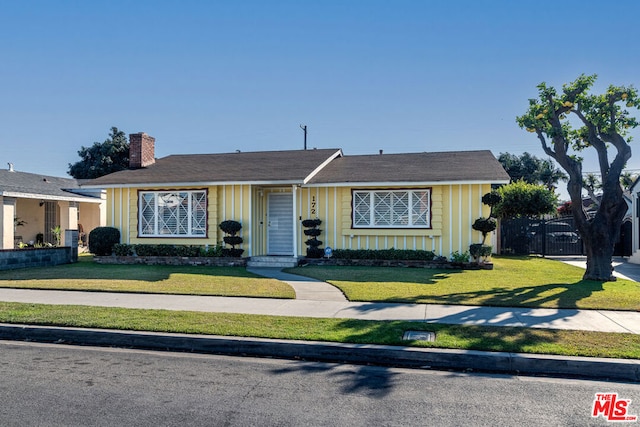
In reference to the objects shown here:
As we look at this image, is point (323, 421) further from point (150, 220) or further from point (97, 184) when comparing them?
point (97, 184)

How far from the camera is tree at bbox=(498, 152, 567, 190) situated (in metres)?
47.2

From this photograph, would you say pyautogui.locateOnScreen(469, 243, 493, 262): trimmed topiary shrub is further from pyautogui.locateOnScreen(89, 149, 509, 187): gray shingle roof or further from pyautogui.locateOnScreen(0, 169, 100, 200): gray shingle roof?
pyautogui.locateOnScreen(0, 169, 100, 200): gray shingle roof

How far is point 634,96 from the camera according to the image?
12.4 metres

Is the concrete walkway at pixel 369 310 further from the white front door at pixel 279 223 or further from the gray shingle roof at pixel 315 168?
the white front door at pixel 279 223

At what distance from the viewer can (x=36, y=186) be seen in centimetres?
2192

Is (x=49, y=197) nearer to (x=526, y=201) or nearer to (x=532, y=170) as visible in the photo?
(x=526, y=201)

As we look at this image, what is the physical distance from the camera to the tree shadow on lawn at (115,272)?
43.5ft

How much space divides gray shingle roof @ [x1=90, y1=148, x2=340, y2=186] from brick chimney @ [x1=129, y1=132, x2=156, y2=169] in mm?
361

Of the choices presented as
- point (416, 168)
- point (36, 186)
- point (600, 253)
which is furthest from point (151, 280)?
point (36, 186)

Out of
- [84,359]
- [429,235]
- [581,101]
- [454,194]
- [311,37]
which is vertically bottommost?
[84,359]

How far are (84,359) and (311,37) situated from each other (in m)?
11.7

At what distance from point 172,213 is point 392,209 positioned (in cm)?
795

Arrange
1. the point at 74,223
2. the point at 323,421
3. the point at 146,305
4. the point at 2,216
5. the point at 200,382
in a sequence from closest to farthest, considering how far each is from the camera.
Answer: the point at 323,421, the point at 200,382, the point at 146,305, the point at 2,216, the point at 74,223

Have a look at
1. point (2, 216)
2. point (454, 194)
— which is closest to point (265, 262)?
point (454, 194)
